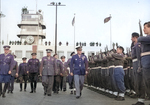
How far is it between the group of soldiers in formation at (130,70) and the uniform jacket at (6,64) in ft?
12.0

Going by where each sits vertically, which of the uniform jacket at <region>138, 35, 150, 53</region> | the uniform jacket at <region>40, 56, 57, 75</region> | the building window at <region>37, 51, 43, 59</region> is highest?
the building window at <region>37, 51, 43, 59</region>

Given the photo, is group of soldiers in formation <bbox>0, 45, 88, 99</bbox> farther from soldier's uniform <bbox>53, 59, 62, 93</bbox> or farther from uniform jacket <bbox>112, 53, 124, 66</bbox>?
uniform jacket <bbox>112, 53, 124, 66</bbox>

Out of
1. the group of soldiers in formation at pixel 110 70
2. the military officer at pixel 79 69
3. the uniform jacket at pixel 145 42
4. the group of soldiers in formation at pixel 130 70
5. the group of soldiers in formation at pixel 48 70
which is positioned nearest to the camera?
the uniform jacket at pixel 145 42

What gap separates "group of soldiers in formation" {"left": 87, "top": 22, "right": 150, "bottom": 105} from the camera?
5961 millimetres

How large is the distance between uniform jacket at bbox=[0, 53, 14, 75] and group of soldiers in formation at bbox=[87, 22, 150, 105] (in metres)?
3.64

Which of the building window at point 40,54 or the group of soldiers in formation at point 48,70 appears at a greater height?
the building window at point 40,54

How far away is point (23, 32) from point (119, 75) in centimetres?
5219

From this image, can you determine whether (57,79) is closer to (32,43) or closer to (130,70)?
(130,70)

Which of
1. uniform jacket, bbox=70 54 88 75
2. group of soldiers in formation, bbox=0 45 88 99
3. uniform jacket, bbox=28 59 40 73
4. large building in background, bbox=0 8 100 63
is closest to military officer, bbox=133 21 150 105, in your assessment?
group of soldiers in formation, bbox=0 45 88 99

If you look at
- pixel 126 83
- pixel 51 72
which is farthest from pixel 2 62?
pixel 126 83

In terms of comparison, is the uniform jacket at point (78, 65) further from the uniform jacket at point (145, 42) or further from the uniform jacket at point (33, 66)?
the uniform jacket at point (145, 42)

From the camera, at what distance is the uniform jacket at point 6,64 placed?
971cm

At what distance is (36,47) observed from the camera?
55.3 m

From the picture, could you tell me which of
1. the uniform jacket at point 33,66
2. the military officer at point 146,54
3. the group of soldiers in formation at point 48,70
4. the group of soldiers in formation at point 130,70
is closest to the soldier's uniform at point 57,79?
the group of soldiers in formation at point 48,70
